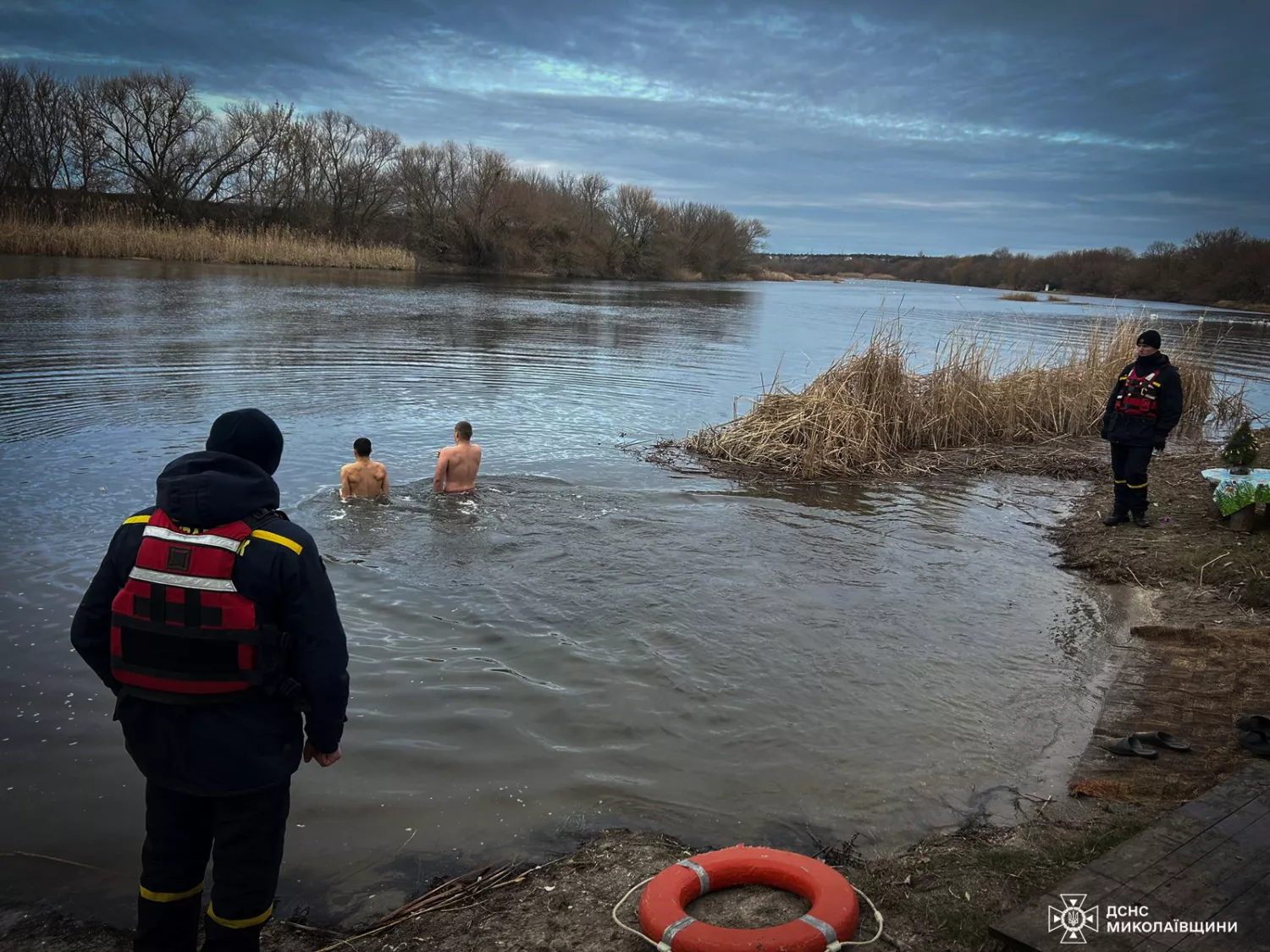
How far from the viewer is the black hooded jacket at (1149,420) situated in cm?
909

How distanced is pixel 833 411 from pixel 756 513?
3.08 m

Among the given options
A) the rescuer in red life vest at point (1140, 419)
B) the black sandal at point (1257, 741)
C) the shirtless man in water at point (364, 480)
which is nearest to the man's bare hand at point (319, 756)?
the black sandal at point (1257, 741)

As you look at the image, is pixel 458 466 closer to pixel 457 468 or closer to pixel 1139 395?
pixel 457 468

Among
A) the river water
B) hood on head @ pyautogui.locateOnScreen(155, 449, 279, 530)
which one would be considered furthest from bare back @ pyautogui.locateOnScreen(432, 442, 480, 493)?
hood on head @ pyautogui.locateOnScreen(155, 449, 279, 530)

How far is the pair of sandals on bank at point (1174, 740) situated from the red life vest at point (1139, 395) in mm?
4906

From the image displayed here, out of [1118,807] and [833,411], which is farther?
[833,411]

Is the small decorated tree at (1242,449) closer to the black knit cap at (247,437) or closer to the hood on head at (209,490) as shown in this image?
the black knit cap at (247,437)

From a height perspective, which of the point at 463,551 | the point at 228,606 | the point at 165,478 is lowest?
the point at 463,551

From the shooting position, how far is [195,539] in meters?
2.77

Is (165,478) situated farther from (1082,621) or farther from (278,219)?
(278,219)

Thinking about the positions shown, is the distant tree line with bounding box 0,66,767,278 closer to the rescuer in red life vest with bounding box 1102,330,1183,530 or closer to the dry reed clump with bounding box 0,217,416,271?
the dry reed clump with bounding box 0,217,416,271

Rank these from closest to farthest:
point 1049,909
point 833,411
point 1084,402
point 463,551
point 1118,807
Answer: point 1049,909, point 1118,807, point 463,551, point 833,411, point 1084,402

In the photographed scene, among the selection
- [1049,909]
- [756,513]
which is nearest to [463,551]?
[756,513]

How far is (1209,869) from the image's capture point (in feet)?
11.0
